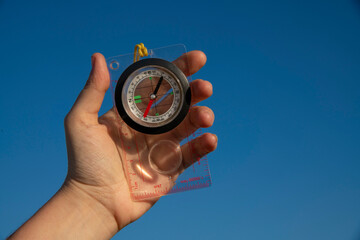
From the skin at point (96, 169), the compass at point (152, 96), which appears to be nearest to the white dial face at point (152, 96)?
the compass at point (152, 96)

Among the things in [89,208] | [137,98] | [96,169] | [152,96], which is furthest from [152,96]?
[89,208]

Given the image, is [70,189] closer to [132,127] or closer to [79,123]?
[79,123]

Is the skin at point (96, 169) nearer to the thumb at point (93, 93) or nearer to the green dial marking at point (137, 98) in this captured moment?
the thumb at point (93, 93)

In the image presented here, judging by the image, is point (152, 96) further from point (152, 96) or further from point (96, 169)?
point (96, 169)

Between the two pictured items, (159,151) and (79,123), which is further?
(159,151)

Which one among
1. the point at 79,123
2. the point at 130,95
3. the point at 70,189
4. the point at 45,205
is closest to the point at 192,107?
the point at 130,95

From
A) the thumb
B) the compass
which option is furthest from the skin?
the compass
